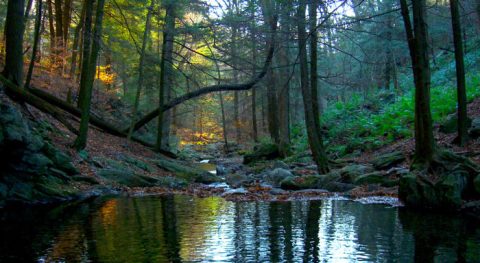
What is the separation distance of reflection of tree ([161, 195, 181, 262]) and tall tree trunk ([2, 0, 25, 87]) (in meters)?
7.24

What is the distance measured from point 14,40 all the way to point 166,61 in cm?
851

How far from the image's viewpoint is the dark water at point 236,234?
5.72 metres

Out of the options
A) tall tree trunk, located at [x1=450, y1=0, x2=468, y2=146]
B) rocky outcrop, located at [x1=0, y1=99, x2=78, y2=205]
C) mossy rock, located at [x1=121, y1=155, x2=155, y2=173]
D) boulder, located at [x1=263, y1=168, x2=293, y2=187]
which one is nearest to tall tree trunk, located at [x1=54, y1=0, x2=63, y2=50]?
mossy rock, located at [x1=121, y1=155, x2=155, y2=173]

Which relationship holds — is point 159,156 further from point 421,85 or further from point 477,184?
point 477,184

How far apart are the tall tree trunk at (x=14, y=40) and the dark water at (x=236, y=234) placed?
688cm

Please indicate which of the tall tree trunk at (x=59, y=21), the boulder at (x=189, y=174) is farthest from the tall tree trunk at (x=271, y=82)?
the tall tree trunk at (x=59, y=21)

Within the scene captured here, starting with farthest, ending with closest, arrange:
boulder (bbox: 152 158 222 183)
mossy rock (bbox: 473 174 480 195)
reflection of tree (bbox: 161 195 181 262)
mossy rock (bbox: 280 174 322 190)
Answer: boulder (bbox: 152 158 222 183) < mossy rock (bbox: 280 174 322 190) < mossy rock (bbox: 473 174 480 195) < reflection of tree (bbox: 161 195 181 262)

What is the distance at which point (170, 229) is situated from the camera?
764 cm

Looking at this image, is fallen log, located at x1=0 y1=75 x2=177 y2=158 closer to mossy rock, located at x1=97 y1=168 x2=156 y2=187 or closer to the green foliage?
mossy rock, located at x1=97 y1=168 x2=156 y2=187

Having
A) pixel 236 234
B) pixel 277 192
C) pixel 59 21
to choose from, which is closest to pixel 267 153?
pixel 277 192

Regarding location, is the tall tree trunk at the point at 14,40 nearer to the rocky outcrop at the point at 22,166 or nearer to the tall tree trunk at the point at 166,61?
the rocky outcrop at the point at 22,166

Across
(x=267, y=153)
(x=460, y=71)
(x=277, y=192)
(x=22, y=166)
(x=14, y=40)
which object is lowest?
(x=277, y=192)

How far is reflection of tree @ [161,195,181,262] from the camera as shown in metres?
5.93

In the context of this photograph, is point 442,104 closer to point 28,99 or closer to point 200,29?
point 200,29
